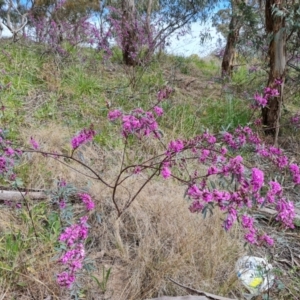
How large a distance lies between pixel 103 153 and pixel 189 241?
3.44 feet

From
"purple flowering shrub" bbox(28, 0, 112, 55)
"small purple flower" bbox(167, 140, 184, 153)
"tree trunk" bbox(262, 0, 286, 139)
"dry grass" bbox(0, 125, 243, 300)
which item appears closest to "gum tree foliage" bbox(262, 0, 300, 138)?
"tree trunk" bbox(262, 0, 286, 139)

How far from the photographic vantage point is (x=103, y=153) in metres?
2.38

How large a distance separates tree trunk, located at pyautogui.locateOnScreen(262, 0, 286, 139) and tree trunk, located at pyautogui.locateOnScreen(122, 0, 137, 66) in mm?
1866

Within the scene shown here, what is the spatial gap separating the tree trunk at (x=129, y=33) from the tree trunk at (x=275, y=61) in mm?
1866

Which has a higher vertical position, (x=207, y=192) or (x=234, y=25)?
(x=234, y=25)

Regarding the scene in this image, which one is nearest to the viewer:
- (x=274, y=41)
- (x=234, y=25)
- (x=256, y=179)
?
(x=256, y=179)

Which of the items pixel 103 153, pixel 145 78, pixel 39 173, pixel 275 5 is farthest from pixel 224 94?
pixel 39 173

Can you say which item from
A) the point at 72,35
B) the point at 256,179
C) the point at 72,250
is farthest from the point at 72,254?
the point at 72,35

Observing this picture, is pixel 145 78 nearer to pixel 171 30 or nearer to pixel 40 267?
pixel 171 30

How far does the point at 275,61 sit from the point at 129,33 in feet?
7.21

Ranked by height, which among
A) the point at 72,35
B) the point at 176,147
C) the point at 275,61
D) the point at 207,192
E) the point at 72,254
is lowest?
the point at 72,254

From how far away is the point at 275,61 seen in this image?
3045mm

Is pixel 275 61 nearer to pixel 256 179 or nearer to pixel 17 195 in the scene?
pixel 256 179

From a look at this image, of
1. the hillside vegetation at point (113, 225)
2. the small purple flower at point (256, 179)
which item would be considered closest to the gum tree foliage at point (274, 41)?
the hillside vegetation at point (113, 225)
